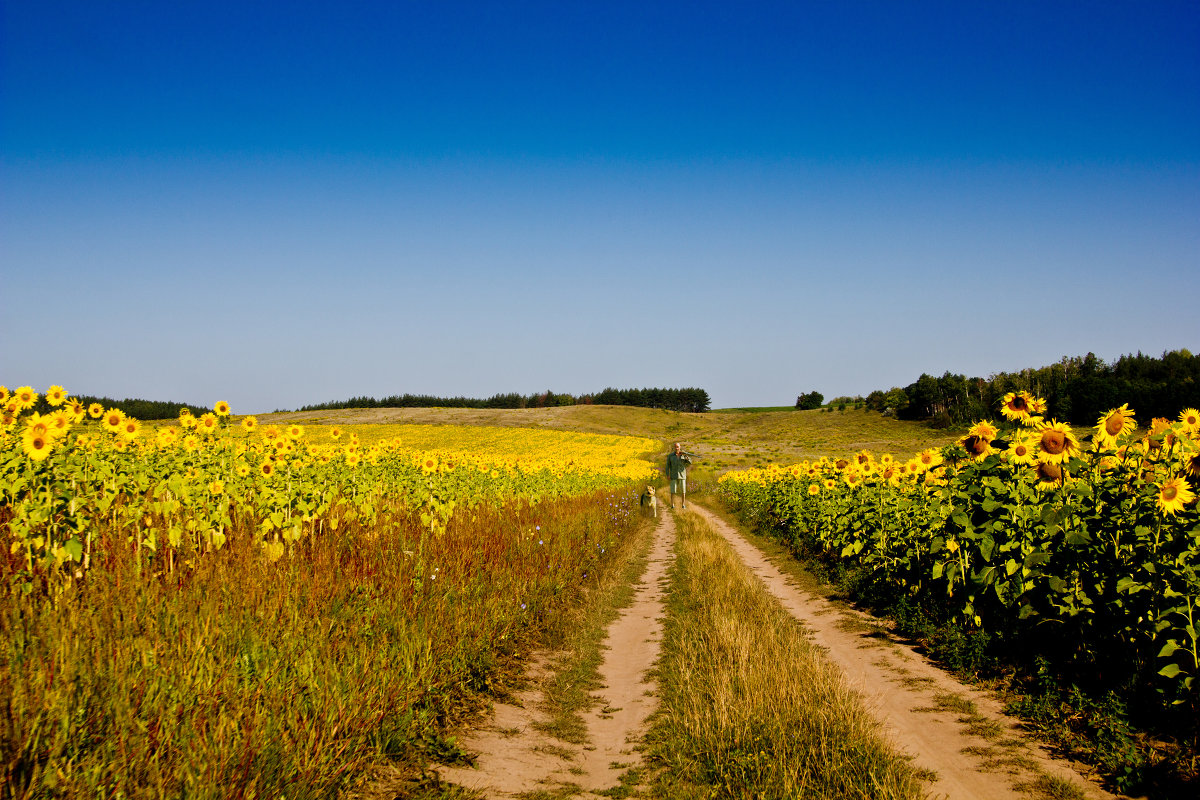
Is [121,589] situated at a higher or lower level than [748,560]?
higher

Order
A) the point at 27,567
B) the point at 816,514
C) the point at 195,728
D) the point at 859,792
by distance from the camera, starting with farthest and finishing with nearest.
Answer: the point at 816,514, the point at 27,567, the point at 859,792, the point at 195,728

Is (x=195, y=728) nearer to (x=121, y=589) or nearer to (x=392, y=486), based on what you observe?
(x=121, y=589)

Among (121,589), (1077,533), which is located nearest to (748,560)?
(1077,533)

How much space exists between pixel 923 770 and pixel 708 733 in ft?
4.42

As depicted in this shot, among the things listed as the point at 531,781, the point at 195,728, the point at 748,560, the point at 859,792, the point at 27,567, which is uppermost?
the point at 27,567

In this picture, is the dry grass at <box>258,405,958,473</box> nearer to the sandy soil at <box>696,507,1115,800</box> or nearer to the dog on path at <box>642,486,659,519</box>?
the dog on path at <box>642,486,659,519</box>

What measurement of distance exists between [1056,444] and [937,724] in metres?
2.78

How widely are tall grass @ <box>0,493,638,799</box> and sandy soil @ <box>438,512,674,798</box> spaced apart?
0.25 metres

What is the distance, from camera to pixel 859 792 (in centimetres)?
357

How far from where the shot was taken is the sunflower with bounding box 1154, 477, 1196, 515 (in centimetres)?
475

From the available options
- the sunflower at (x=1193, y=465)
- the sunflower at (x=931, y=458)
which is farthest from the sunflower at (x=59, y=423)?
the sunflower at (x=931, y=458)

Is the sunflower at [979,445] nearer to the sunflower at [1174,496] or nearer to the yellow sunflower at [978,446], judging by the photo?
the yellow sunflower at [978,446]

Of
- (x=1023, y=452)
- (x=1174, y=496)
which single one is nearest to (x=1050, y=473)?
(x=1023, y=452)

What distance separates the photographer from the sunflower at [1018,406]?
6551mm
